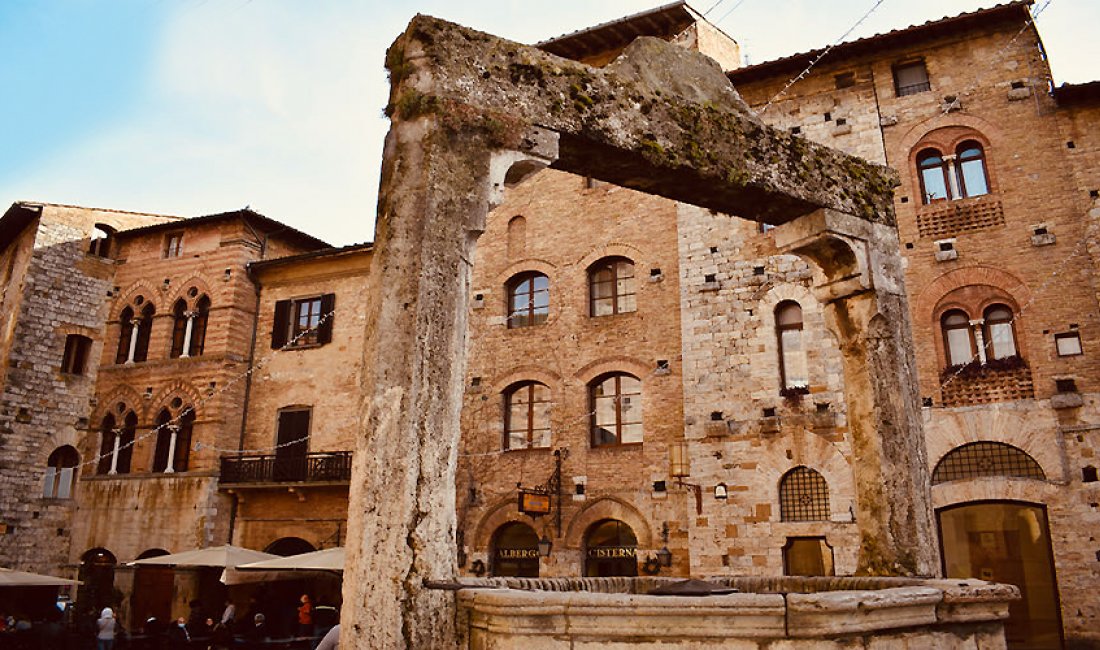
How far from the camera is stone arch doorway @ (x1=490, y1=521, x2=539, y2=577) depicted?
17.3 metres

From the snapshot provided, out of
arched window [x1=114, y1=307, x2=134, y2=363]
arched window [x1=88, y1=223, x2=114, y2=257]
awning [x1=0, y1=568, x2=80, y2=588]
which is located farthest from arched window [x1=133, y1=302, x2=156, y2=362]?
awning [x1=0, y1=568, x2=80, y2=588]

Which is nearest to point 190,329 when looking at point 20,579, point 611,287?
point 20,579

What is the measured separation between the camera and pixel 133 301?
23641 millimetres

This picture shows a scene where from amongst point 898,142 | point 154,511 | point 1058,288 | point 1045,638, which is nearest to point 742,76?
point 898,142

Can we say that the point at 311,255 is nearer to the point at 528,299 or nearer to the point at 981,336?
the point at 528,299

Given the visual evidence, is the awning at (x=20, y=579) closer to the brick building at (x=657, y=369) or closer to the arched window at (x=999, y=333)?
the brick building at (x=657, y=369)

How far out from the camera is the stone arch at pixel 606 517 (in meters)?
16.3

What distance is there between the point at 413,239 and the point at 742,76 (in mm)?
14511

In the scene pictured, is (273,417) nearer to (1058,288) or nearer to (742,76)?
(742,76)

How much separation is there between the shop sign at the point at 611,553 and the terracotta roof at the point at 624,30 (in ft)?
36.7

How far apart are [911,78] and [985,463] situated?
7609 millimetres

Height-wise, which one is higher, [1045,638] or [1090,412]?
[1090,412]

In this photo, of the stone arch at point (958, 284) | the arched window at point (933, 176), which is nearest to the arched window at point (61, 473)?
the stone arch at point (958, 284)

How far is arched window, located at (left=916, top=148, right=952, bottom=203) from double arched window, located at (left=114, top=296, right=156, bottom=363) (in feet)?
64.0
